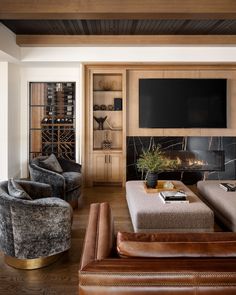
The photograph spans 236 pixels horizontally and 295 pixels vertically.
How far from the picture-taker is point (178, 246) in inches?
59.4

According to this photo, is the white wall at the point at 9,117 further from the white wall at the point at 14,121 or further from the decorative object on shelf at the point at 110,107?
the decorative object on shelf at the point at 110,107

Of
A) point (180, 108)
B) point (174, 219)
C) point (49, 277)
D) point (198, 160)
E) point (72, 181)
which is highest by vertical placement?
point (180, 108)

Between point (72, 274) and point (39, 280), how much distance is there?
30 cm

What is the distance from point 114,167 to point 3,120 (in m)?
2.48

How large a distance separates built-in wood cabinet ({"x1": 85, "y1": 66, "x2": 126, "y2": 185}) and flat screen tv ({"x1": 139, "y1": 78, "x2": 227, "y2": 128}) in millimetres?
521

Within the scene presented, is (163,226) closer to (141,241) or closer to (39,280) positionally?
(39,280)

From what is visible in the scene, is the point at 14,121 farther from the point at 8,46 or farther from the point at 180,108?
the point at 180,108

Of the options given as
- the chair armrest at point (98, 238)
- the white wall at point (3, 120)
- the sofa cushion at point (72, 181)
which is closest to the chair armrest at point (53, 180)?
the sofa cushion at point (72, 181)

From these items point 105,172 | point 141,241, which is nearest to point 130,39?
point 105,172

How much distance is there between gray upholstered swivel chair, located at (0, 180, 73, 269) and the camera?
276 centimetres

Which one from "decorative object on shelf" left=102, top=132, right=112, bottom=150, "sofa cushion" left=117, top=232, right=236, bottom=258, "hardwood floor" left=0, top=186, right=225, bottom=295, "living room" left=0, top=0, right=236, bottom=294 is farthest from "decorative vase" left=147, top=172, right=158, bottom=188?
"sofa cushion" left=117, top=232, right=236, bottom=258

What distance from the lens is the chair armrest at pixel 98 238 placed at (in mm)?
1496

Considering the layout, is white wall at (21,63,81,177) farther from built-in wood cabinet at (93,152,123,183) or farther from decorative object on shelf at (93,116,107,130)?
built-in wood cabinet at (93,152,123,183)

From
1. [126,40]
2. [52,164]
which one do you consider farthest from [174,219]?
[126,40]
